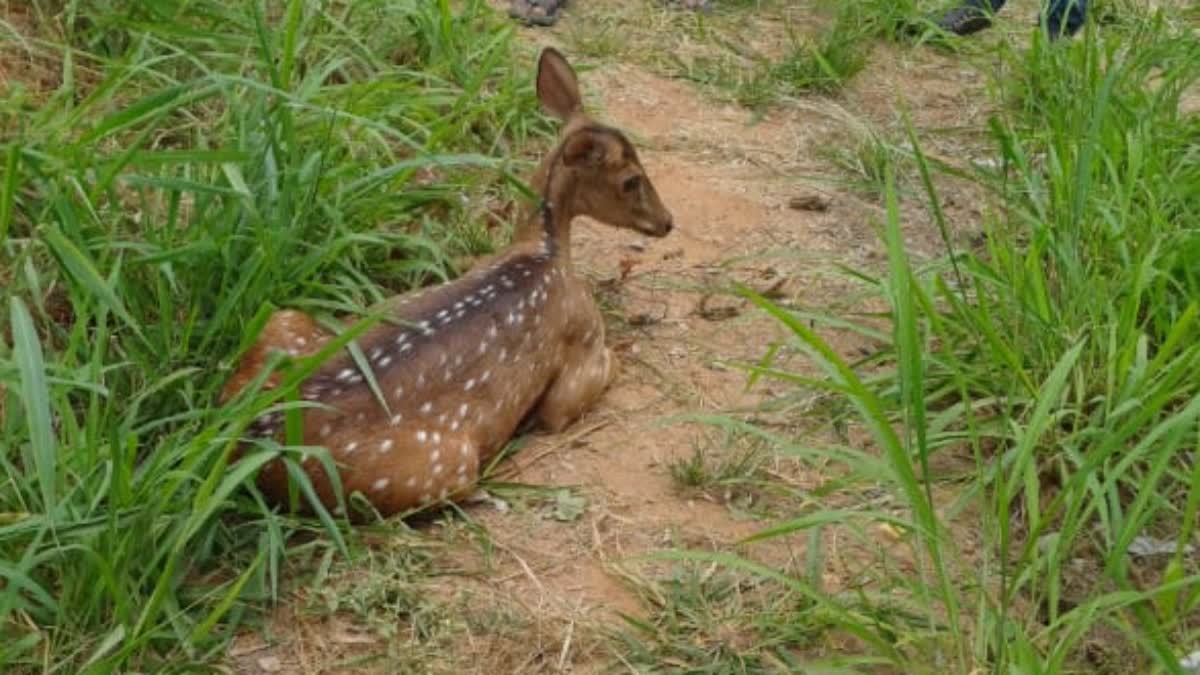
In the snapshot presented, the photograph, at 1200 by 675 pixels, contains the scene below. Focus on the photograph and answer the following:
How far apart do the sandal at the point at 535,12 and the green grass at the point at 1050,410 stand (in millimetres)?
2214

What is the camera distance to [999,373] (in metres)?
4.26

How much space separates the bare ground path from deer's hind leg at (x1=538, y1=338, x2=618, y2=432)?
2.0 inches

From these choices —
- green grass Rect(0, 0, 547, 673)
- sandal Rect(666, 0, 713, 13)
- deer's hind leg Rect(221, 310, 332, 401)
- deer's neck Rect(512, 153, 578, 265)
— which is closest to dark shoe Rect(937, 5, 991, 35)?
sandal Rect(666, 0, 713, 13)

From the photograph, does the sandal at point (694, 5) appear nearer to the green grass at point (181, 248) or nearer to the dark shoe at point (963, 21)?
the dark shoe at point (963, 21)

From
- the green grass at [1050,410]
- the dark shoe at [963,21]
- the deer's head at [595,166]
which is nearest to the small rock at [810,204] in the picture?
the green grass at [1050,410]

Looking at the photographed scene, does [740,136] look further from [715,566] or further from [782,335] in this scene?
[715,566]

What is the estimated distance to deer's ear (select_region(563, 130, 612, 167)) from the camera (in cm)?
510

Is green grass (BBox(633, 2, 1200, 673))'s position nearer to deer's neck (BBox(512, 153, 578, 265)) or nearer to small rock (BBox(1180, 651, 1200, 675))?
small rock (BBox(1180, 651, 1200, 675))

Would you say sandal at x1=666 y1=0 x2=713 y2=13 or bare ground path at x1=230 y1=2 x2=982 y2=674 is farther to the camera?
sandal at x1=666 y1=0 x2=713 y2=13

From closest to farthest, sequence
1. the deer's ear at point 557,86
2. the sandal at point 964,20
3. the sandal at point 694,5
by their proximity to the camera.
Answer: the deer's ear at point 557,86 < the sandal at point 964,20 < the sandal at point 694,5

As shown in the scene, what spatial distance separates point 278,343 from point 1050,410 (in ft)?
6.16

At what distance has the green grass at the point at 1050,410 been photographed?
11.2 feet

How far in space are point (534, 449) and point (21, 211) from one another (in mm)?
1444

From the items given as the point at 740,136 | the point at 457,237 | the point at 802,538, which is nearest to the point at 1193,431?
the point at 802,538
